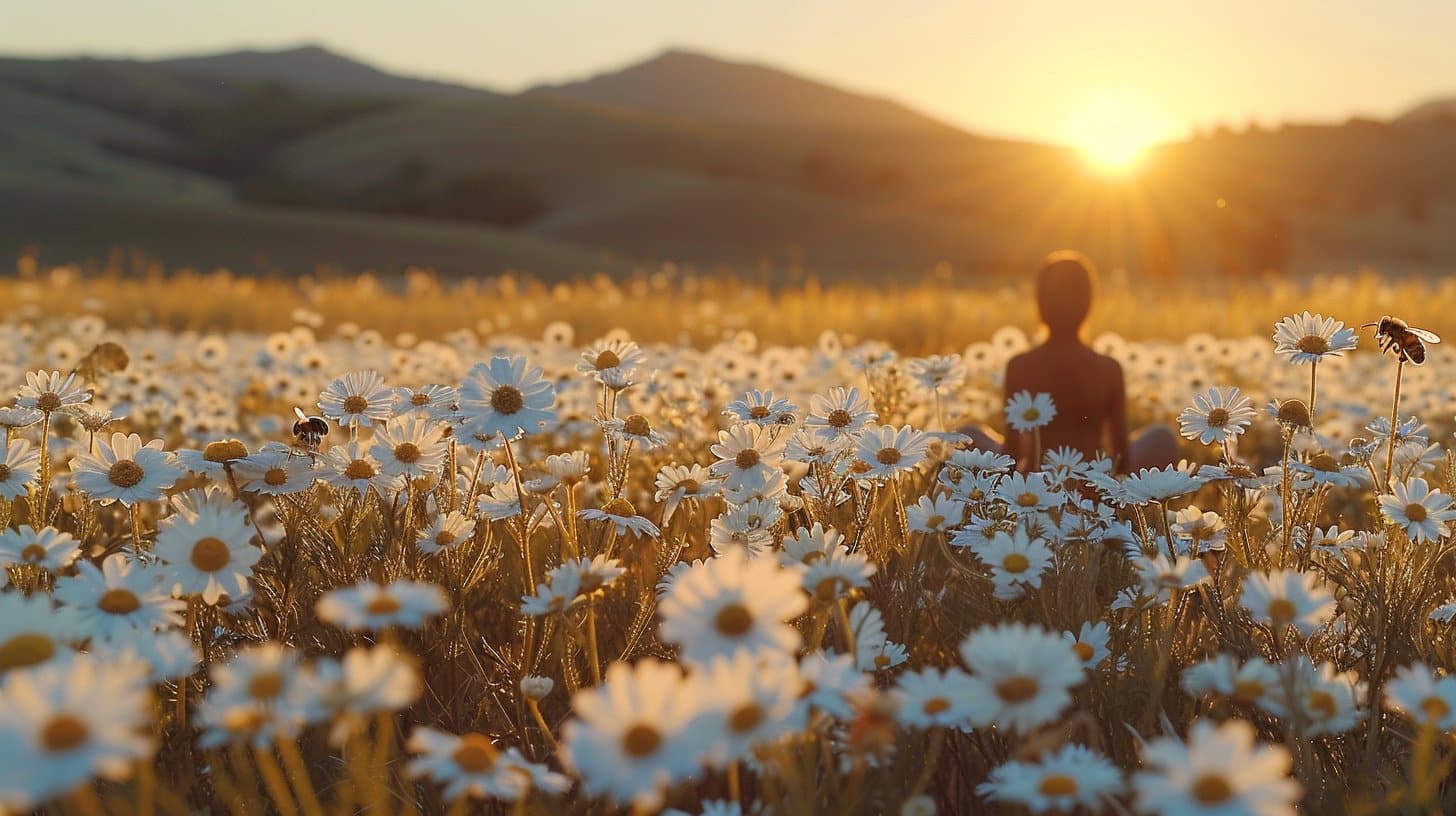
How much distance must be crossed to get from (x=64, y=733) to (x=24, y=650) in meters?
0.43

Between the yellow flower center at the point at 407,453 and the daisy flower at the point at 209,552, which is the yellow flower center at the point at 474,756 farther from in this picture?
the yellow flower center at the point at 407,453

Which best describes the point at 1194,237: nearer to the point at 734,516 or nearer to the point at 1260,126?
the point at 1260,126

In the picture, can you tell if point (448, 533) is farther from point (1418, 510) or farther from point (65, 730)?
point (1418, 510)

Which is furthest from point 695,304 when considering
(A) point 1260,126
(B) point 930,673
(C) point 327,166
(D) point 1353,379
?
(A) point 1260,126

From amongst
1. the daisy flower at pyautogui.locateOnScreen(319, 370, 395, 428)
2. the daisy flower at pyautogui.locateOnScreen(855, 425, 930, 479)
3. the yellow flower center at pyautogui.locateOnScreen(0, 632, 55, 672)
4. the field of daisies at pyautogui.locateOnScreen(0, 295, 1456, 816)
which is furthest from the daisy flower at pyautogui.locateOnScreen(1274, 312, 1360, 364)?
the yellow flower center at pyautogui.locateOnScreen(0, 632, 55, 672)

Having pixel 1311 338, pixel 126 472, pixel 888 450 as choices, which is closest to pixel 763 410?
pixel 888 450

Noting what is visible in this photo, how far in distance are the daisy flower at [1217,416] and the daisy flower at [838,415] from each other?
0.67 meters

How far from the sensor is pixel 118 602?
1.66m

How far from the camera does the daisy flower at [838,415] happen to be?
2.57 metres

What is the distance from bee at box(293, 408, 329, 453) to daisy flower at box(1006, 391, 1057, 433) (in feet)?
5.90

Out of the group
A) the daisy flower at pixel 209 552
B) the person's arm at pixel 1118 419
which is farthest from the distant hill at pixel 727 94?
A: the daisy flower at pixel 209 552

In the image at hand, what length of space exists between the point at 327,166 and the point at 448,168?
815cm

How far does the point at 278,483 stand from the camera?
7.63ft

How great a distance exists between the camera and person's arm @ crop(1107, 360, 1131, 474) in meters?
4.74
